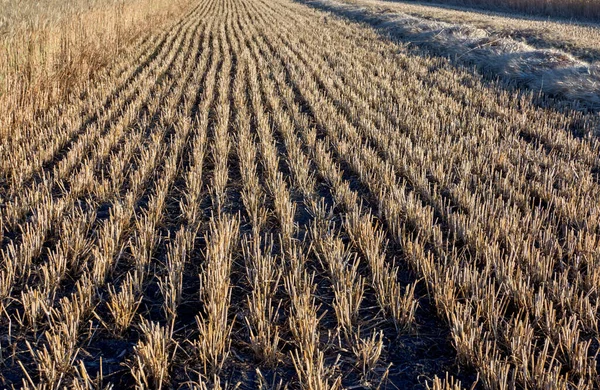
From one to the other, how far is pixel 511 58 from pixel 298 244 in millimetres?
8744

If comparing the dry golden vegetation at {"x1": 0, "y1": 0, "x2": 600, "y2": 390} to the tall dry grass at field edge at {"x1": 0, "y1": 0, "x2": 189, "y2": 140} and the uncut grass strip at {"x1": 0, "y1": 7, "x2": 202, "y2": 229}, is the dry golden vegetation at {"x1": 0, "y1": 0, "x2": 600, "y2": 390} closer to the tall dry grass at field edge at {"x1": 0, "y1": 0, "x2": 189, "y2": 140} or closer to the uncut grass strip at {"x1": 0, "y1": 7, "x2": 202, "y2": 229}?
the uncut grass strip at {"x1": 0, "y1": 7, "x2": 202, "y2": 229}

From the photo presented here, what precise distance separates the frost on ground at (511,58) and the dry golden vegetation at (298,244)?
1233mm

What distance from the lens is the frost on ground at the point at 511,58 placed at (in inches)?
356

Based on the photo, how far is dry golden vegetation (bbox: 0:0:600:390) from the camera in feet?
9.49

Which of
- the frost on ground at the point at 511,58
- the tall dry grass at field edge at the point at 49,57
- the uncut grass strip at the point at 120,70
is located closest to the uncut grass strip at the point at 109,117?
the uncut grass strip at the point at 120,70

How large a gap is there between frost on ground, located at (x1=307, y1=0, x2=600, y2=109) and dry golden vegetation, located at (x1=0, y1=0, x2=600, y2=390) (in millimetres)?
1233

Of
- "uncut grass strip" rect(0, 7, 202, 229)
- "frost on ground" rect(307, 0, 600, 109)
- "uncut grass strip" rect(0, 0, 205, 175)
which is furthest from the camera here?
"frost on ground" rect(307, 0, 600, 109)

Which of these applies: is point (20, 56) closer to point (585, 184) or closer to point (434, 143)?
point (434, 143)

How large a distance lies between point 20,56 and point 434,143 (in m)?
5.69

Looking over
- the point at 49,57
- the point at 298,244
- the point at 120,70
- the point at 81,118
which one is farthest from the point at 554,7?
the point at 298,244

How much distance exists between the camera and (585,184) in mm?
5156

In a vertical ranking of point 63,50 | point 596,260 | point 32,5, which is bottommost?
point 596,260

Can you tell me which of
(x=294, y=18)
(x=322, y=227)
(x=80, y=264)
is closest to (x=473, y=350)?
(x=322, y=227)

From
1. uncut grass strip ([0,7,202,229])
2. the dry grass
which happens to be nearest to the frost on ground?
uncut grass strip ([0,7,202,229])
